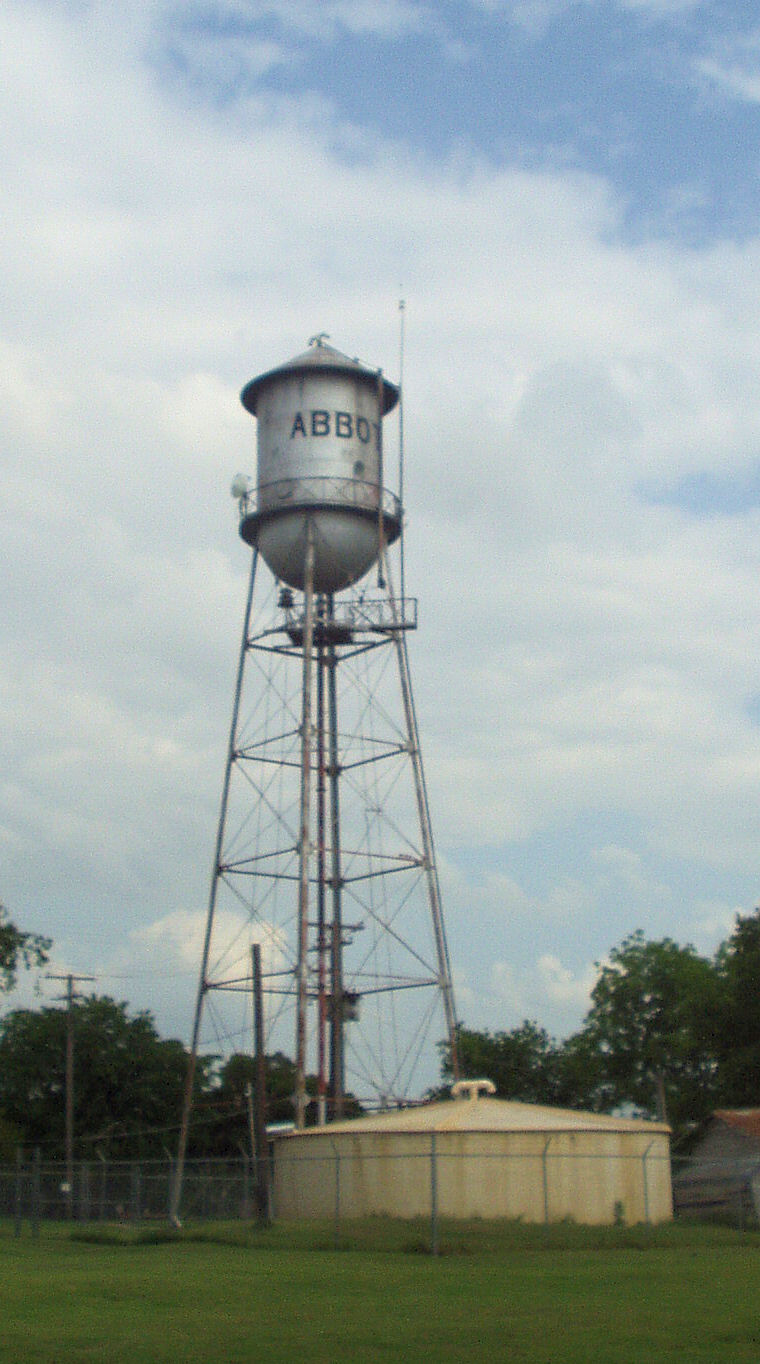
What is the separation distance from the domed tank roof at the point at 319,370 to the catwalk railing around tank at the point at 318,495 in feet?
7.96

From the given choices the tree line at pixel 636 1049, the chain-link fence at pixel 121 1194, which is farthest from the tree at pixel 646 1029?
the chain-link fence at pixel 121 1194

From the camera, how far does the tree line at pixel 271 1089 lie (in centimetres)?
6044

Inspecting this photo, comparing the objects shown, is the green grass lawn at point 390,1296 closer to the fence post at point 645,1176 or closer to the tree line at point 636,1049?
the fence post at point 645,1176

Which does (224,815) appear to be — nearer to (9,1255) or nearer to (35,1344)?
(9,1255)

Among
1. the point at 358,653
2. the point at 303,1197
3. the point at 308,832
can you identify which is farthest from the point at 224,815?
the point at 303,1197

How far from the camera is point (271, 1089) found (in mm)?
71312

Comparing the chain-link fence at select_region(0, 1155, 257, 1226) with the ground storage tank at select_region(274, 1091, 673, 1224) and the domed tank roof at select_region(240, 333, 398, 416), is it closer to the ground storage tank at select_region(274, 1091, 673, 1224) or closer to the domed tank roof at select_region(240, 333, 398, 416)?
the ground storage tank at select_region(274, 1091, 673, 1224)

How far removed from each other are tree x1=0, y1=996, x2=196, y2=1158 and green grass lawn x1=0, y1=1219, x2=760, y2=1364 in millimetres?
34658

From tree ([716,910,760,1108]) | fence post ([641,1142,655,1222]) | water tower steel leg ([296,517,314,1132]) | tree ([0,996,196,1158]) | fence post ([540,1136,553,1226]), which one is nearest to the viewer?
fence post ([540,1136,553,1226])

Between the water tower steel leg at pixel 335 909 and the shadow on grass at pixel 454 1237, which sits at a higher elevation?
the water tower steel leg at pixel 335 909

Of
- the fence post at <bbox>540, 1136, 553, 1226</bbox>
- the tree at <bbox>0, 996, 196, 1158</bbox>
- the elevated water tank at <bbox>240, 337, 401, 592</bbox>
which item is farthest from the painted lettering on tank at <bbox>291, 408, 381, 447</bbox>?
the tree at <bbox>0, 996, 196, 1158</bbox>

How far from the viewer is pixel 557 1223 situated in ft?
95.6

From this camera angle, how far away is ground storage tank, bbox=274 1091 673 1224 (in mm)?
29259

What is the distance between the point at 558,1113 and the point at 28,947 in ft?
52.6
